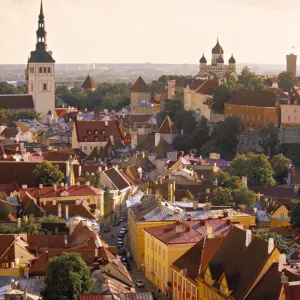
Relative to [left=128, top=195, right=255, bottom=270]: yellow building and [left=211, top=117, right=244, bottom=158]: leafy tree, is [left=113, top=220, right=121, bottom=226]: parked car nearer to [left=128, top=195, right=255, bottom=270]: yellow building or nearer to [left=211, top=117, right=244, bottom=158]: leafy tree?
[left=128, top=195, right=255, bottom=270]: yellow building

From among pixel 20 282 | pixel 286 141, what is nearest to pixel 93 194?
pixel 20 282

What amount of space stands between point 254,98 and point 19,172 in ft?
93.5

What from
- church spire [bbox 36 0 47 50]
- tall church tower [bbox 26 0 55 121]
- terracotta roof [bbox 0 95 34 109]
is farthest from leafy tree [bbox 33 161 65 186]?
church spire [bbox 36 0 47 50]

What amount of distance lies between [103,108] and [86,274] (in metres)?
94.7

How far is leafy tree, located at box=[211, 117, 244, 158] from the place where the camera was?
3140 inches

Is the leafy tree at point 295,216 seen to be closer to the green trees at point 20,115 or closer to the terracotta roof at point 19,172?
the terracotta roof at point 19,172

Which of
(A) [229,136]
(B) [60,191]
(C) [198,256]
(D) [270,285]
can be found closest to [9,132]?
(A) [229,136]

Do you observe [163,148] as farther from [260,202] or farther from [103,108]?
[103,108]

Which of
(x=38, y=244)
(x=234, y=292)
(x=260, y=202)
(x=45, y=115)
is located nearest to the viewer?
(x=234, y=292)

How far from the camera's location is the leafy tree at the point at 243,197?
53688 millimetres

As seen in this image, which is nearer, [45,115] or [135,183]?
[135,183]

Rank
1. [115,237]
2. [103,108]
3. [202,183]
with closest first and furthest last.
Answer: [115,237] → [202,183] → [103,108]

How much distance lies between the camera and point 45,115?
11250 cm

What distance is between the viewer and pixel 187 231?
1583 inches
